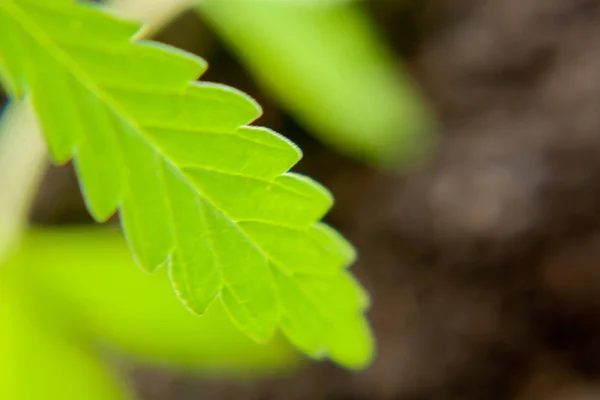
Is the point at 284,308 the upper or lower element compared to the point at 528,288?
upper

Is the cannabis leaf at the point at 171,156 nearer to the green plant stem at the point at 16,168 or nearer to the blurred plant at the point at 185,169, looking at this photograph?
the blurred plant at the point at 185,169

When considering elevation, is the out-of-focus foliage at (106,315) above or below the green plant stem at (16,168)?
below

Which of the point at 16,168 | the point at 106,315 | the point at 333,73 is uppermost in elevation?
the point at 333,73

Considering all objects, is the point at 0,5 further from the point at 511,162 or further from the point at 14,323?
the point at 511,162

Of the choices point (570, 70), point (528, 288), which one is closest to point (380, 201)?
point (528, 288)

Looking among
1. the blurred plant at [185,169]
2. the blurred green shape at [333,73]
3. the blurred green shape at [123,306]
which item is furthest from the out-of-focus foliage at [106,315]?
the blurred plant at [185,169]

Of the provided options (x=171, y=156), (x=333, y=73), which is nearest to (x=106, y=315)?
(x=333, y=73)

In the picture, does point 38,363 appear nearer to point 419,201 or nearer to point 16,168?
point 16,168
